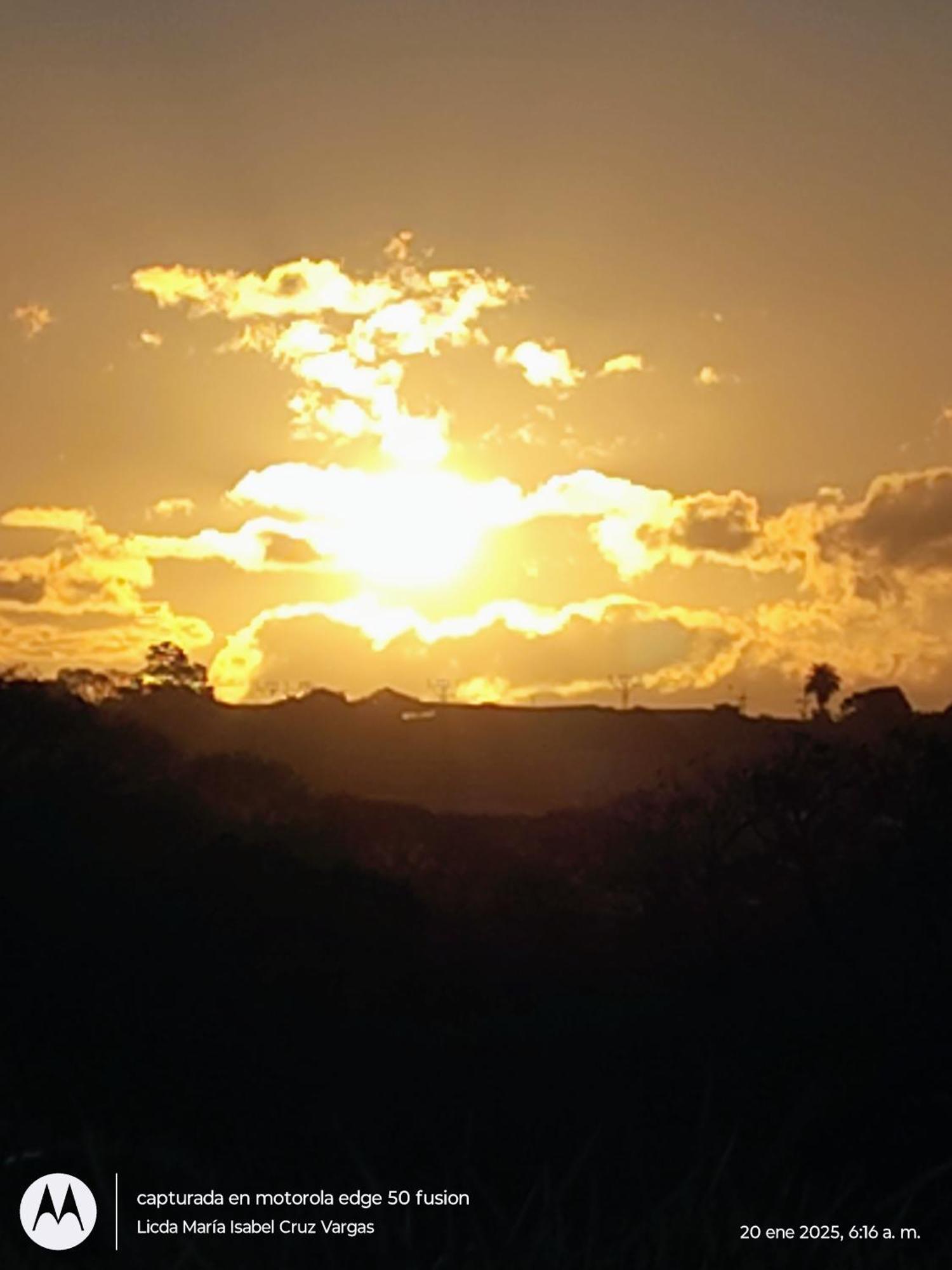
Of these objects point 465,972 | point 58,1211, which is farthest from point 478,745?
point 58,1211

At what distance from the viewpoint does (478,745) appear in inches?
4552

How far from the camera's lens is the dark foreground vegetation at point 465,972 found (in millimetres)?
21562

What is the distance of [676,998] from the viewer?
3428cm

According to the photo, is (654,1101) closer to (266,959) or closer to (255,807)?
(266,959)

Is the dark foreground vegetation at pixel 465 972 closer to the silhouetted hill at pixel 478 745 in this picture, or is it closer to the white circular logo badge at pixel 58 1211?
the white circular logo badge at pixel 58 1211

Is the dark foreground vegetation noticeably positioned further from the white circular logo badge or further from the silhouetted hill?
the silhouetted hill

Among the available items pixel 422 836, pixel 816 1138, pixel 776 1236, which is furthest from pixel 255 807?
pixel 776 1236

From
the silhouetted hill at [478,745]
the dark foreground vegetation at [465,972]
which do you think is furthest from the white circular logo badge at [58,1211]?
the silhouetted hill at [478,745]

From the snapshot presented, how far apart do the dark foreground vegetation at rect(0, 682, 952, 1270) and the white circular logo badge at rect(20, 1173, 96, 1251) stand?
225 centimetres

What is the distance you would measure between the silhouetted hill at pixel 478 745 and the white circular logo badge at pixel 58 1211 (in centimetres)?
6484

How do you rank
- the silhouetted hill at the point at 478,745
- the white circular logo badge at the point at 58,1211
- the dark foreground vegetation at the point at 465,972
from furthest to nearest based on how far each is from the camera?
1. the silhouetted hill at the point at 478,745
2. the dark foreground vegetation at the point at 465,972
3. the white circular logo badge at the point at 58,1211

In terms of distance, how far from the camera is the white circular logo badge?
19.6ft

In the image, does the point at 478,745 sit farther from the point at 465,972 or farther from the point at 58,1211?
the point at 58,1211

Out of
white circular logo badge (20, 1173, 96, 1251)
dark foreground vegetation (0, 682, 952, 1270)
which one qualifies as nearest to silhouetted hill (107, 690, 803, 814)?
dark foreground vegetation (0, 682, 952, 1270)
